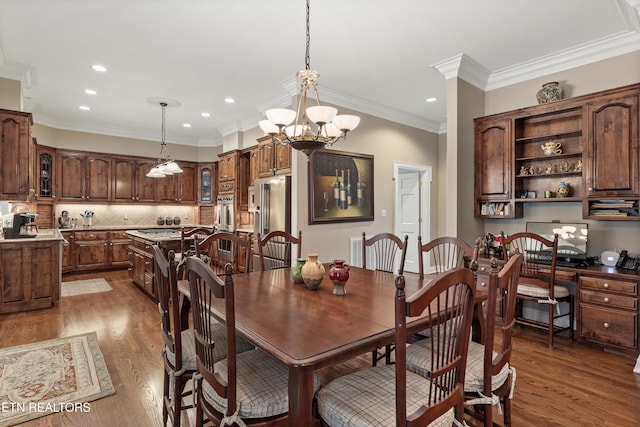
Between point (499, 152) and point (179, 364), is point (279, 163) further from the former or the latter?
point (179, 364)

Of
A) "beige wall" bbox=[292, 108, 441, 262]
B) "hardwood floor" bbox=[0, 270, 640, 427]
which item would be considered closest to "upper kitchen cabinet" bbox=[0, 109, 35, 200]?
"hardwood floor" bbox=[0, 270, 640, 427]

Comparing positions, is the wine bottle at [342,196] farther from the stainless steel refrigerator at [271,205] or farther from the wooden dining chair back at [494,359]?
the wooden dining chair back at [494,359]

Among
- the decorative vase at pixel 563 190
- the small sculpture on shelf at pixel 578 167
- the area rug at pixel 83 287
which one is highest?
the small sculpture on shelf at pixel 578 167

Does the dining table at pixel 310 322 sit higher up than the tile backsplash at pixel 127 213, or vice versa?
the tile backsplash at pixel 127 213

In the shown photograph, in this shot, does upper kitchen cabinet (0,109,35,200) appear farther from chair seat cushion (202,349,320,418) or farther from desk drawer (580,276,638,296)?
desk drawer (580,276,638,296)

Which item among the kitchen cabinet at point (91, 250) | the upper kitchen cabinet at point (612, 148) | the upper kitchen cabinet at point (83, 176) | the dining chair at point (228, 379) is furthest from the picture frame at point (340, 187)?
the upper kitchen cabinet at point (83, 176)

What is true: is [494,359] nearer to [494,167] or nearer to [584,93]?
[494,167]

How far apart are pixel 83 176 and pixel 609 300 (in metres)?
8.39

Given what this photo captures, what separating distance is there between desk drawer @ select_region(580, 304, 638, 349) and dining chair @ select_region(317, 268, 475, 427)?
2568 millimetres

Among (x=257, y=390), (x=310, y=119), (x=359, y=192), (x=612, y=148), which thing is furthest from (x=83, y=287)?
(x=612, y=148)

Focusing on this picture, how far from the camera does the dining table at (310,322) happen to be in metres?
1.27

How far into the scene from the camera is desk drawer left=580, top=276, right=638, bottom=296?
291 cm

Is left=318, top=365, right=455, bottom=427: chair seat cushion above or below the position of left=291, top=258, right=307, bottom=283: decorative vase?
below

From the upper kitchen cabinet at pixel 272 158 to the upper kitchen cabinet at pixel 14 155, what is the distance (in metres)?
2.95
